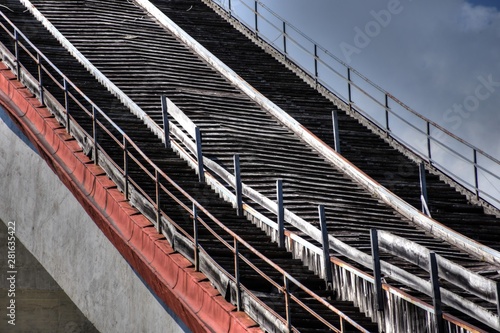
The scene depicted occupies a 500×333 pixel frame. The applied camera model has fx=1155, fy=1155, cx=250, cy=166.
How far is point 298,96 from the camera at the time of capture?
2106 cm

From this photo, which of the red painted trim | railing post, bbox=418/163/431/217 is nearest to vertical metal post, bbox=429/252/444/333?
the red painted trim

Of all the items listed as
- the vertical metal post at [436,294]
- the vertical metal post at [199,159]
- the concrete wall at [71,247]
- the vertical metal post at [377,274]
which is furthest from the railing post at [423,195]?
the vertical metal post at [436,294]

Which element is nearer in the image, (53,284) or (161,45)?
(53,284)

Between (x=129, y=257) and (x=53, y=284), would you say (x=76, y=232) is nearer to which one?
(x=129, y=257)

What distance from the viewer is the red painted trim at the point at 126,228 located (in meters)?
10.5

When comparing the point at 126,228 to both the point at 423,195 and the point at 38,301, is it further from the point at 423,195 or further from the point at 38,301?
the point at 423,195

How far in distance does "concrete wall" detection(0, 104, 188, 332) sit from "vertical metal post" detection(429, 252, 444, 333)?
3.03 meters

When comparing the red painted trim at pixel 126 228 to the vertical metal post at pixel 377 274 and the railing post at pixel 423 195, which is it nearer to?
the vertical metal post at pixel 377 274

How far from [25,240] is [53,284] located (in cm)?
182

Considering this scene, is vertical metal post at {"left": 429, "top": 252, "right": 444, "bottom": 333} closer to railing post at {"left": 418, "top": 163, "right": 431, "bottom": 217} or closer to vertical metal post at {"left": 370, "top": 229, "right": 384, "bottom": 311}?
vertical metal post at {"left": 370, "top": 229, "right": 384, "bottom": 311}

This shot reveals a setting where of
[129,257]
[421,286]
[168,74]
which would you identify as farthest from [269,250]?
[168,74]

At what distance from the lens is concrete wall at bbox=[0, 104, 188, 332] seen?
38.8 ft

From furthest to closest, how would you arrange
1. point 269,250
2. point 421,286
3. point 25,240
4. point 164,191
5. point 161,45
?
point 161,45
point 25,240
point 164,191
point 269,250
point 421,286

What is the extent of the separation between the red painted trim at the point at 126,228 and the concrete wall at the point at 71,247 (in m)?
0.16
